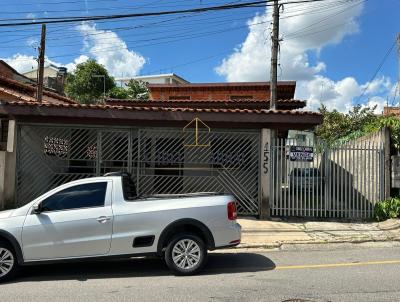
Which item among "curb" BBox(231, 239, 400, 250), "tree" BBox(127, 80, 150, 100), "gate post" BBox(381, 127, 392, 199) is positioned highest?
"tree" BBox(127, 80, 150, 100)

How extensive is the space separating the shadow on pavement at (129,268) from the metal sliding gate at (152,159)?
484 cm

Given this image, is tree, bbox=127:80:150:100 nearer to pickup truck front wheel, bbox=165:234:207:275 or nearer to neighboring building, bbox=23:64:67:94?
neighboring building, bbox=23:64:67:94

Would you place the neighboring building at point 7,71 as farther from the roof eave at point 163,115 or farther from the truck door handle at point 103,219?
the truck door handle at point 103,219

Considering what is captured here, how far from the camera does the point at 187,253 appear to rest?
7.25m

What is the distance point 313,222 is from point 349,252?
3245mm

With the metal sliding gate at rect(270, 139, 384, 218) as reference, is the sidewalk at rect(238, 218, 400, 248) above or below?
below

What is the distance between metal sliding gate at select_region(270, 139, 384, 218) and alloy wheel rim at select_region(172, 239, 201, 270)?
596 centimetres

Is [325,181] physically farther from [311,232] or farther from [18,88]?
[18,88]

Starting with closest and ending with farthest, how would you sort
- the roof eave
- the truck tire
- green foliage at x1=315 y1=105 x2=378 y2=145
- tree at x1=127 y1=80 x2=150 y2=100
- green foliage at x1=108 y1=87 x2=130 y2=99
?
1. the truck tire
2. the roof eave
3. green foliage at x1=315 y1=105 x2=378 y2=145
4. green foliage at x1=108 y1=87 x2=130 y2=99
5. tree at x1=127 y1=80 x2=150 y2=100

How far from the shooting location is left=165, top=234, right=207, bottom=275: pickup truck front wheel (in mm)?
7207

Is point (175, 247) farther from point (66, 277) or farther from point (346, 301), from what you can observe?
point (346, 301)

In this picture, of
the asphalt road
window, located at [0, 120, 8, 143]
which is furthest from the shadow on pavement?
window, located at [0, 120, 8, 143]

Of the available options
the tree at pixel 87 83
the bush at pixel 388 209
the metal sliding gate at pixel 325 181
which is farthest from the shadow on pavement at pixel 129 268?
the tree at pixel 87 83

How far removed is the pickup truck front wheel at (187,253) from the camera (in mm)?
7207
